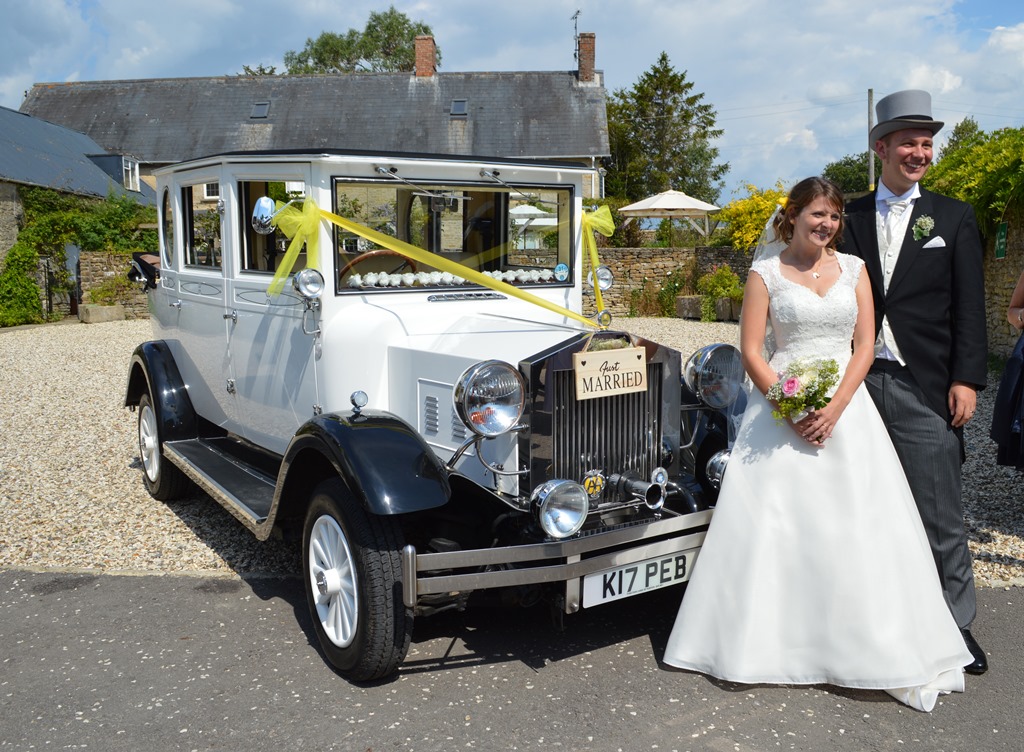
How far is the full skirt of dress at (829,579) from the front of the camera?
10.1ft

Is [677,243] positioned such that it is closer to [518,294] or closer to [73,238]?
[73,238]

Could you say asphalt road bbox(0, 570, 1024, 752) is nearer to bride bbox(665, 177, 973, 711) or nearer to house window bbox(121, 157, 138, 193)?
bride bbox(665, 177, 973, 711)

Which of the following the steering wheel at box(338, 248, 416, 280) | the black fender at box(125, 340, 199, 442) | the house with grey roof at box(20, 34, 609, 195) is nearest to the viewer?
the steering wheel at box(338, 248, 416, 280)

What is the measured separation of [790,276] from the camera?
337 cm

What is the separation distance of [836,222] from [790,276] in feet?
0.86

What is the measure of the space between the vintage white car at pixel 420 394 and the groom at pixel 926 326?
76 centimetres

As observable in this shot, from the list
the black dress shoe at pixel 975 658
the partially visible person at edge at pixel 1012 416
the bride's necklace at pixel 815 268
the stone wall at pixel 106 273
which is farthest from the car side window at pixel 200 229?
the stone wall at pixel 106 273

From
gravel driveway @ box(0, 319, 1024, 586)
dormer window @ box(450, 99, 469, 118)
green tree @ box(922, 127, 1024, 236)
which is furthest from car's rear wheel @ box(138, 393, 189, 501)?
dormer window @ box(450, 99, 469, 118)

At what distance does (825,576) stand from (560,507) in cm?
101

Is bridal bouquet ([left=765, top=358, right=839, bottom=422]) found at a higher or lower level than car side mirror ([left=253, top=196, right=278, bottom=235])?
lower

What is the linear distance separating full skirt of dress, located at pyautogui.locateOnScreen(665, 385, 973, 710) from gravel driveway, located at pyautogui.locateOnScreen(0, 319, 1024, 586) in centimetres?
150

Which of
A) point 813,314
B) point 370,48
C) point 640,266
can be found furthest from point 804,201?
point 370,48

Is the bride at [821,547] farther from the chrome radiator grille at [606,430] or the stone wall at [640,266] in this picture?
the stone wall at [640,266]

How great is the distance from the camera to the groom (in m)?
3.31
